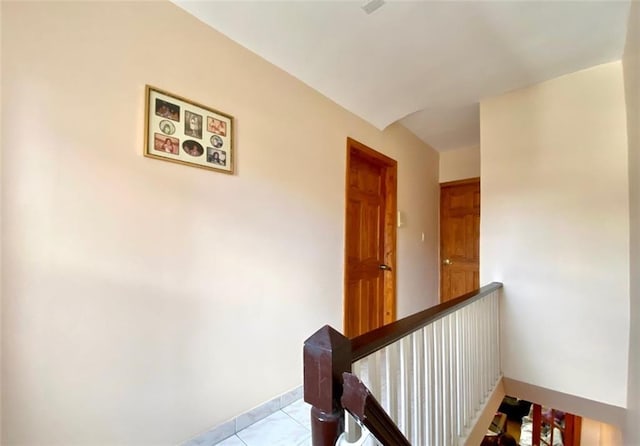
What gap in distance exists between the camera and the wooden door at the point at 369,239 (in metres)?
2.76

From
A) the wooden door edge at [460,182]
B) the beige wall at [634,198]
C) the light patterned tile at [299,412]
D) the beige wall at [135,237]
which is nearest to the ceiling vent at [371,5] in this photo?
the beige wall at [135,237]

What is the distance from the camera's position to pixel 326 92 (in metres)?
2.31

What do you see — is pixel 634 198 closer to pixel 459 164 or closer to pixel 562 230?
pixel 562 230

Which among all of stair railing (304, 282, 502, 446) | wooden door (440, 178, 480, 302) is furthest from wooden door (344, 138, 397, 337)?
wooden door (440, 178, 480, 302)

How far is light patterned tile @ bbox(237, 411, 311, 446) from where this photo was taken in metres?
1.63

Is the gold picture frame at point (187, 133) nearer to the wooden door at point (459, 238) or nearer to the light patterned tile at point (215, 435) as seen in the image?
the light patterned tile at point (215, 435)

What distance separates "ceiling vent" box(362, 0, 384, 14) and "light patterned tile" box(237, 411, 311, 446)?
7.68ft

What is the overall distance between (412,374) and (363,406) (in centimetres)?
67

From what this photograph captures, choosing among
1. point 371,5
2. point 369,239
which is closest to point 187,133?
point 371,5

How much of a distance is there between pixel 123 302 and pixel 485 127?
298 centimetres

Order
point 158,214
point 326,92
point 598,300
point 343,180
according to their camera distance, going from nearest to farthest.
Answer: point 158,214 → point 598,300 → point 326,92 → point 343,180

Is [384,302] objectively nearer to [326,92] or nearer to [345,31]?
[326,92]

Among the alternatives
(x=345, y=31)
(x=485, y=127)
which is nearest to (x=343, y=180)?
(x=345, y=31)

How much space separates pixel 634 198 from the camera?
184 centimetres
